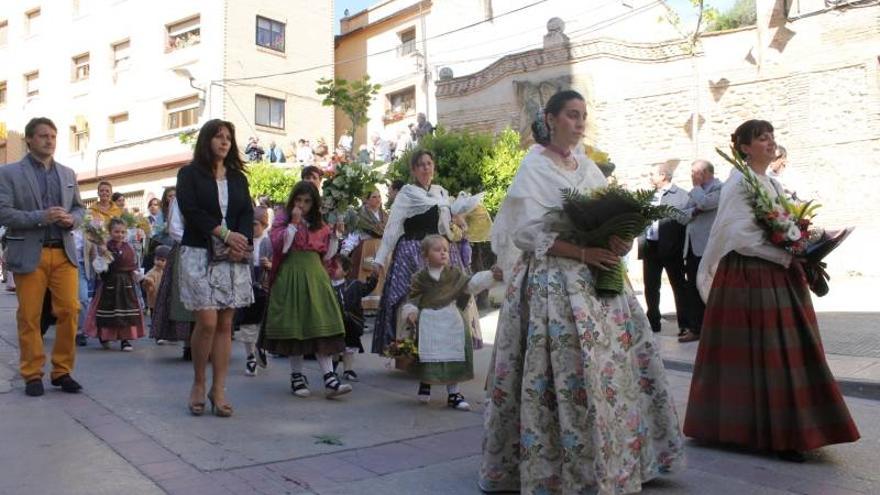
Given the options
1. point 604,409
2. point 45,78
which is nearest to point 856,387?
point 604,409

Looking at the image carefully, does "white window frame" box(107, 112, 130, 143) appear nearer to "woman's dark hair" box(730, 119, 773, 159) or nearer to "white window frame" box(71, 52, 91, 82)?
"white window frame" box(71, 52, 91, 82)

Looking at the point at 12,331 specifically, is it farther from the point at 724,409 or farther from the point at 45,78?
the point at 45,78

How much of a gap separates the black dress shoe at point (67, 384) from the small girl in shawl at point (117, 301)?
8.05 ft

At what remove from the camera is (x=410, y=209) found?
660 cm

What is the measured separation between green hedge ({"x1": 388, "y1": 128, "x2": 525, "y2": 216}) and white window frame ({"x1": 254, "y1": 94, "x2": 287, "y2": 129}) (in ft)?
66.3

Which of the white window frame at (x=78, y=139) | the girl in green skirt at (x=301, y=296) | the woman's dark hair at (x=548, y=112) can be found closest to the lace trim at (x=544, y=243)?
the woman's dark hair at (x=548, y=112)

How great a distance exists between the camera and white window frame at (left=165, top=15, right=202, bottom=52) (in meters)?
31.2

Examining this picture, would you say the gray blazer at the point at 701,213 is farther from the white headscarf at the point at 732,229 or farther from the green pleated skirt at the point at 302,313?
the green pleated skirt at the point at 302,313

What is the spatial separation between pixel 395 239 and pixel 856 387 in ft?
12.5

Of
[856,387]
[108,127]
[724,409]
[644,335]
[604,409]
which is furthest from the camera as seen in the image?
[108,127]

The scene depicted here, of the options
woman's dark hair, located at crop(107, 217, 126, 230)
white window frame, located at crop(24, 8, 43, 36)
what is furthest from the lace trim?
white window frame, located at crop(24, 8, 43, 36)

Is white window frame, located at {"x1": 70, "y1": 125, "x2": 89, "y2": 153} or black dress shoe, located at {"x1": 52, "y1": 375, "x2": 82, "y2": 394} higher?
white window frame, located at {"x1": 70, "y1": 125, "x2": 89, "y2": 153}

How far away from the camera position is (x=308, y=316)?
6.04m

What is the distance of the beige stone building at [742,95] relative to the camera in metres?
14.8
